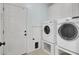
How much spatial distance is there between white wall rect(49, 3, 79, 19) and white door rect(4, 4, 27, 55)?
592 mm

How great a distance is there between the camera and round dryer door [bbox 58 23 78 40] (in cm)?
113

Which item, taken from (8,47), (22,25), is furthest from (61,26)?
(8,47)

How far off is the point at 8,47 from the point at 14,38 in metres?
0.21

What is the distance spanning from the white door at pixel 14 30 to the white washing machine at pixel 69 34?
80 cm

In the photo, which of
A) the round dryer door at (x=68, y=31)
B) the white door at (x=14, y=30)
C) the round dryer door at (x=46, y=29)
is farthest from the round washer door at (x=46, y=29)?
the white door at (x=14, y=30)

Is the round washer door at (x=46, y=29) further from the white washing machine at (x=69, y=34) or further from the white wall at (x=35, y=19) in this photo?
the white washing machine at (x=69, y=34)

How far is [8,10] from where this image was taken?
150 centimetres

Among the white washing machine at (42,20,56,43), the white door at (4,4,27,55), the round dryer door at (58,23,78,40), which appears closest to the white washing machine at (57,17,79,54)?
the round dryer door at (58,23,78,40)

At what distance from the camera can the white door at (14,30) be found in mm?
1470

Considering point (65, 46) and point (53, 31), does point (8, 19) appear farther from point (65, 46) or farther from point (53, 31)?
point (65, 46)

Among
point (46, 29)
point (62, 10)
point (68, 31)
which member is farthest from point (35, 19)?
point (68, 31)

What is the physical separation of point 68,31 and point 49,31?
0.46 meters

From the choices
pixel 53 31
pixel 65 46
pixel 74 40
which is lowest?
pixel 65 46

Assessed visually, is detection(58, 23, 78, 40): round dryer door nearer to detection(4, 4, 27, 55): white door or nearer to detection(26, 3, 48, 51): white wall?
detection(26, 3, 48, 51): white wall
